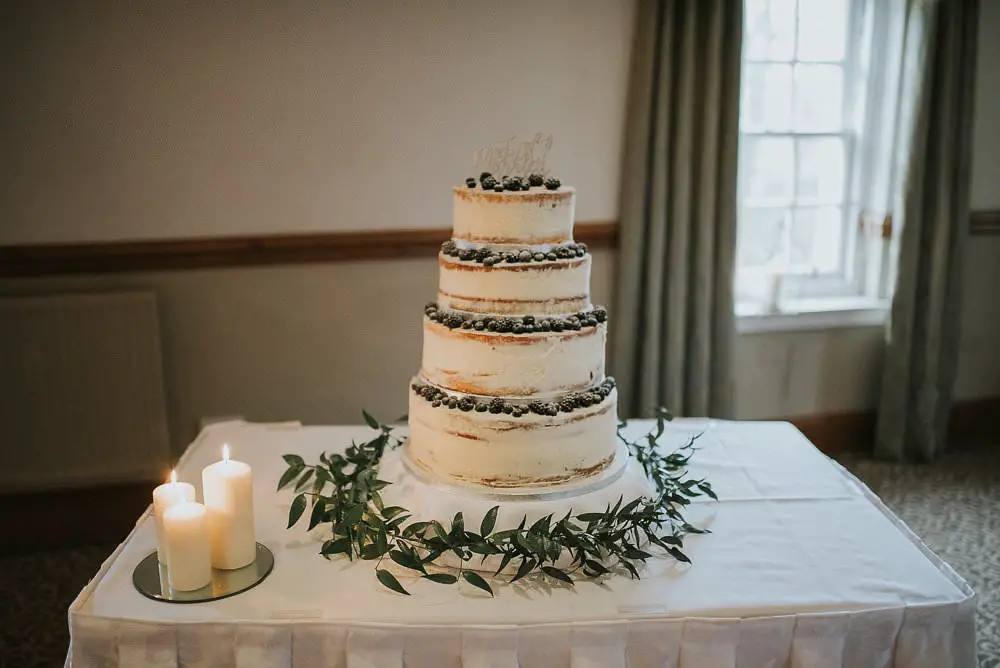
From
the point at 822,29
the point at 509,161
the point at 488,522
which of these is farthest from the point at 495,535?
the point at 822,29

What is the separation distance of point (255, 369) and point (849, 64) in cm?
263

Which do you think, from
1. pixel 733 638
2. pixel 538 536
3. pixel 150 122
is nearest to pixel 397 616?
pixel 538 536

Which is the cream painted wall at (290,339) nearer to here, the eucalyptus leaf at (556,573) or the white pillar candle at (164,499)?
the white pillar candle at (164,499)

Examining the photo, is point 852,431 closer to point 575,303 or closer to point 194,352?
point 575,303

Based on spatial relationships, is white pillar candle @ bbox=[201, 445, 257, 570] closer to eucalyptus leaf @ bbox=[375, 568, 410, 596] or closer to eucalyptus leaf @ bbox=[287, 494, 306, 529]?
eucalyptus leaf @ bbox=[287, 494, 306, 529]

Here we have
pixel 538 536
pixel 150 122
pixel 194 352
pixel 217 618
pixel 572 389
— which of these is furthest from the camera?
pixel 194 352

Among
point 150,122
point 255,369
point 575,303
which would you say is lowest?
point 255,369

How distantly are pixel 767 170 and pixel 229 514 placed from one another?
8.85 feet

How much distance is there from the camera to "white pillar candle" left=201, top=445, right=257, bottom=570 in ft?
5.20

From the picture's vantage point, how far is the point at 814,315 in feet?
11.6

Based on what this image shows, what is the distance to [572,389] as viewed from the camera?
5.86 ft

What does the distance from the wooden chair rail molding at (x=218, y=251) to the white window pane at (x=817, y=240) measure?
983 millimetres

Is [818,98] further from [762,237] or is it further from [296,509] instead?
[296,509]

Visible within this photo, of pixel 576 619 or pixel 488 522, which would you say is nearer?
pixel 576 619
